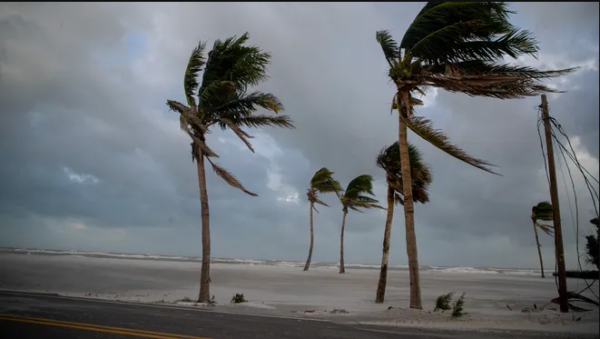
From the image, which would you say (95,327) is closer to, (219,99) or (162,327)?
(162,327)

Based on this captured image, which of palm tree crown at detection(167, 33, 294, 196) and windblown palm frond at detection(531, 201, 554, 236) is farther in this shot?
windblown palm frond at detection(531, 201, 554, 236)

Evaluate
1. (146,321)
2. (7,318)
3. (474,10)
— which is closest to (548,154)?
(474,10)

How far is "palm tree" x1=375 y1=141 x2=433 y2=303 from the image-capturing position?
17141 mm

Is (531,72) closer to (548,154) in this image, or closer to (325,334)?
(548,154)

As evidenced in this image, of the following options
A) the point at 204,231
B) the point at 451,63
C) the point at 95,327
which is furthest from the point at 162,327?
the point at 451,63

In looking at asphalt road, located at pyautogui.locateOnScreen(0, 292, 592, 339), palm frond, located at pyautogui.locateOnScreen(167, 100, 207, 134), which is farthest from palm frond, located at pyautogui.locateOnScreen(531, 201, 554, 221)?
palm frond, located at pyautogui.locateOnScreen(167, 100, 207, 134)

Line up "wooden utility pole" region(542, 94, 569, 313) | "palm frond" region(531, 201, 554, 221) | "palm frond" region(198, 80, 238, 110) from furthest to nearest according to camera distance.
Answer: "palm frond" region(531, 201, 554, 221), "palm frond" region(198, 80, 238, 110), "wooden utility pole" region(542, 94, 569, 313)

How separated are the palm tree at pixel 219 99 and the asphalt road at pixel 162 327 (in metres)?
5.53

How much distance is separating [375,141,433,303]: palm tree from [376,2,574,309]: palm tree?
393cm

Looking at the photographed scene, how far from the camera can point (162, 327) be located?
867cm

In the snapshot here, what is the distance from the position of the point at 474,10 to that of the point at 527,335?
335 inches

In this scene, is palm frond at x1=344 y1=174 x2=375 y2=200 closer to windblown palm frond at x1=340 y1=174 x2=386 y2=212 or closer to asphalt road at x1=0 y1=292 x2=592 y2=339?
windblown palm frond at x1=340 y1=174 x2=386 y2=212

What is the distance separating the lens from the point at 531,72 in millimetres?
11891

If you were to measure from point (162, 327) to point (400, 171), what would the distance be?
12015mm
